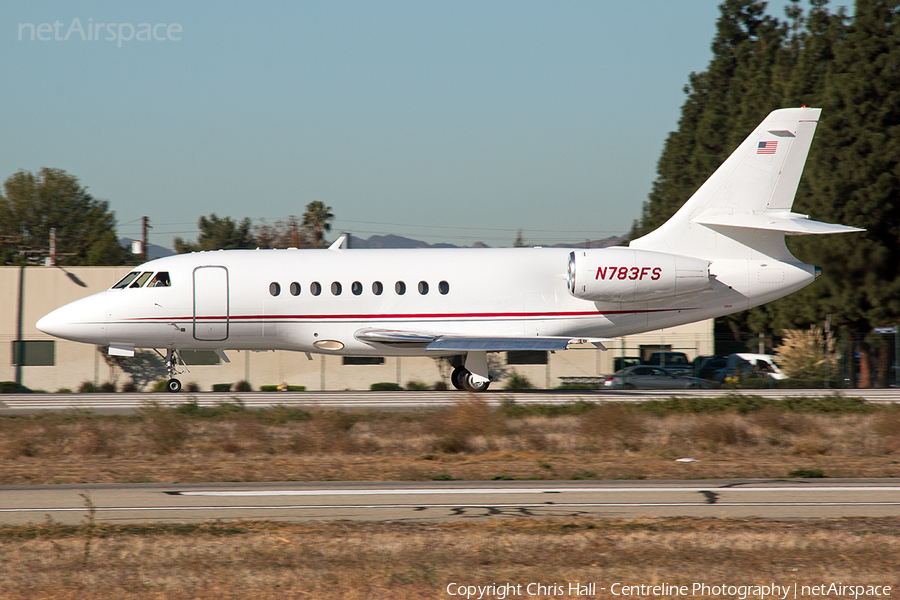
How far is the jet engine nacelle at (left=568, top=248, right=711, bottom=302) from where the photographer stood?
23.5 metres

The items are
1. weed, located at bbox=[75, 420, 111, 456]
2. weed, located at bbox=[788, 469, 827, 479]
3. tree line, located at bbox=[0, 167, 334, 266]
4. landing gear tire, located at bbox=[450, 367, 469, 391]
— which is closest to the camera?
weed, located at bbox=[788, 469, 827, 479]

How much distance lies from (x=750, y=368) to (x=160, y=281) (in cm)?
2224

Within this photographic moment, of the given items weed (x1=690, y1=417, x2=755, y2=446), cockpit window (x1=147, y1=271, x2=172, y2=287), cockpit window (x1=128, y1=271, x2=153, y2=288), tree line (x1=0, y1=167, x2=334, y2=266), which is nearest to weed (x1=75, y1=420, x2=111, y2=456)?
cockpit window (x1=147, y1=271, x2=172, y2=287)

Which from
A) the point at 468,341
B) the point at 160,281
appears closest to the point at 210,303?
the point at 160,281

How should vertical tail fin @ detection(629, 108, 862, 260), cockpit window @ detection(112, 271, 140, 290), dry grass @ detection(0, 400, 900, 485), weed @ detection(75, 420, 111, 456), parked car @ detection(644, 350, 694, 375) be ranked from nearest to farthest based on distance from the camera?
dry grass @ detection(0, 400, 900, 485), weed @ detection(75, 420, 111, 456), cockpit window @ detection(112, 271, 140, 290), vertical tail fin @ detection(629, 108, 862, 260), parked car @ detection(644, 350, 694, 375)

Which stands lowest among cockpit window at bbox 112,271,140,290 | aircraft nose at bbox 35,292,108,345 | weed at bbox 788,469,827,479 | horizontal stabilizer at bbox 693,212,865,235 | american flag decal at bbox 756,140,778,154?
weed at bbox 788,469,827,479

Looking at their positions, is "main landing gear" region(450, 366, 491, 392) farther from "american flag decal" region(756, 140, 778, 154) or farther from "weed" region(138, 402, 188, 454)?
"american flag decal" region(756, 140, 778, 154)

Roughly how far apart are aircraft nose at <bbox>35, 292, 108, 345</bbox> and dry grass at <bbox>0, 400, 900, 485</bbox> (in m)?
5.10

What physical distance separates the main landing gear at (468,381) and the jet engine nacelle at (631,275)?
3.52m

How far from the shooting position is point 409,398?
2364 cm

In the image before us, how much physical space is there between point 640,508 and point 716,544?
187cm

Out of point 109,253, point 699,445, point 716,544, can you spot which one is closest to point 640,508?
point 716,544

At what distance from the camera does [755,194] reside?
80.6 ft

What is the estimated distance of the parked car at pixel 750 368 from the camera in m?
32.0
